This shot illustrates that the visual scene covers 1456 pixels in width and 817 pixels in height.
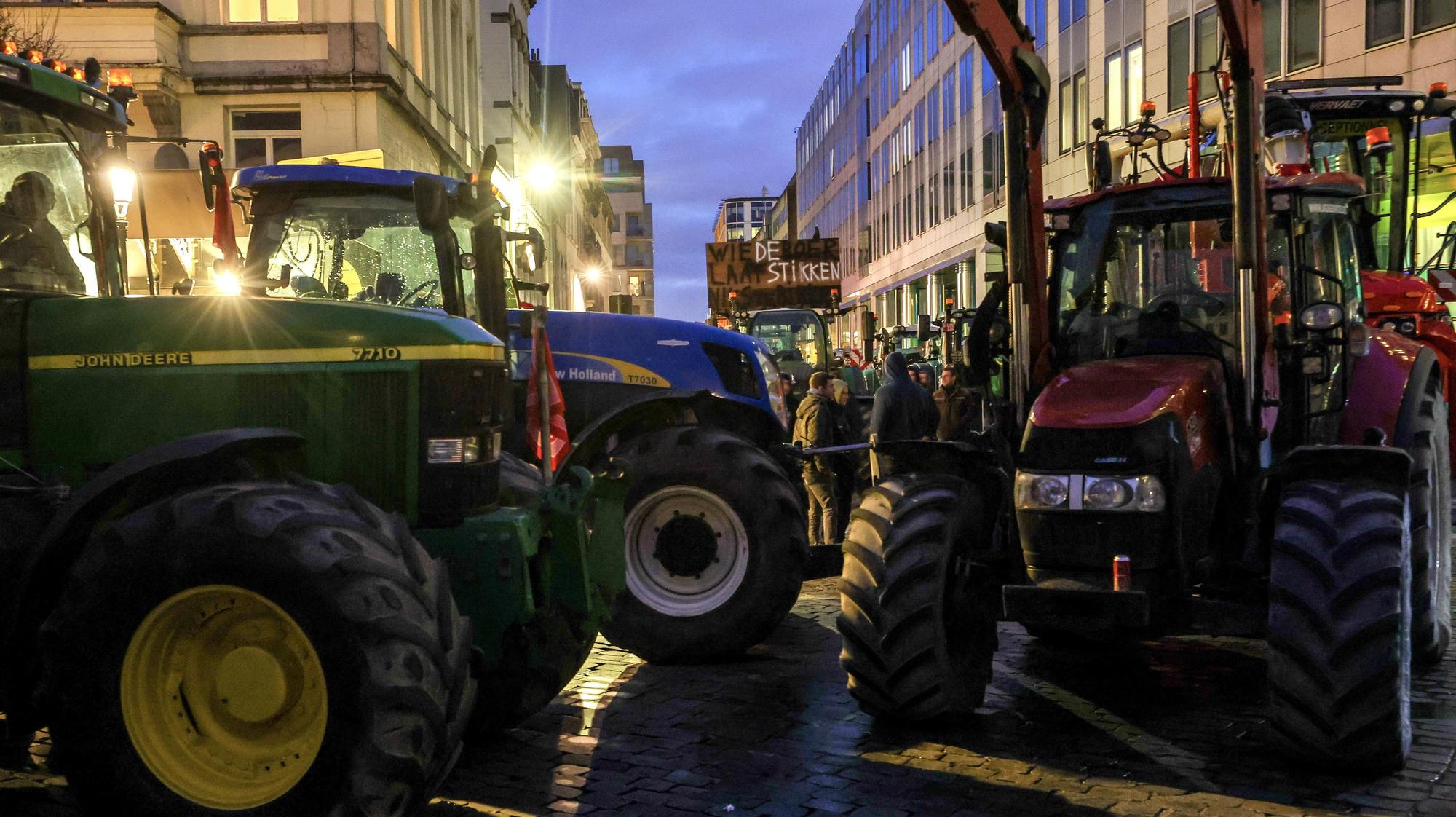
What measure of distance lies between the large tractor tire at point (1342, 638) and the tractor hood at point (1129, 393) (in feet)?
2.39

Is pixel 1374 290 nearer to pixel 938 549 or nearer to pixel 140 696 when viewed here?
pixel 938 549

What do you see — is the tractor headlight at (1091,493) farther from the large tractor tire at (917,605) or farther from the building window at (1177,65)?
the building window at (1177,65)

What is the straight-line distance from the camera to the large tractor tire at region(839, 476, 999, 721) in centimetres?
593

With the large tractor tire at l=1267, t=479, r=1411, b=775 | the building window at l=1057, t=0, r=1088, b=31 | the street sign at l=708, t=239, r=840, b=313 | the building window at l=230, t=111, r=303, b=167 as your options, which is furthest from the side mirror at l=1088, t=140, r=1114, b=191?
the building window at l=1057, t=0, r=1088, b=31

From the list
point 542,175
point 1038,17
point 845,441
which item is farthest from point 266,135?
point 1038,17

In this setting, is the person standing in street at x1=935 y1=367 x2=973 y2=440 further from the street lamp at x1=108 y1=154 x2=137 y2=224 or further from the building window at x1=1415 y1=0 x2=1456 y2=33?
the building window at x1=1415 y1=0 x2=1456 y2=33

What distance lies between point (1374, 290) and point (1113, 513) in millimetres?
7255

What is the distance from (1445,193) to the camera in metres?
21.6

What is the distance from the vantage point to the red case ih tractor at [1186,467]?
5.45m

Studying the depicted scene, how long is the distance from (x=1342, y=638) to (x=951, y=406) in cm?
896

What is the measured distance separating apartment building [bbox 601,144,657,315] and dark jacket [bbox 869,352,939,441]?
4726 inches

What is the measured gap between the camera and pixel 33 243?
5.68 m

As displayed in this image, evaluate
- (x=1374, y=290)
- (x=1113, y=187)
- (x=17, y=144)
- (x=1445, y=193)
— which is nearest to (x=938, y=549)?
(x=1113, y=187)

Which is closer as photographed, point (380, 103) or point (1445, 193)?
point (1445, 193)
